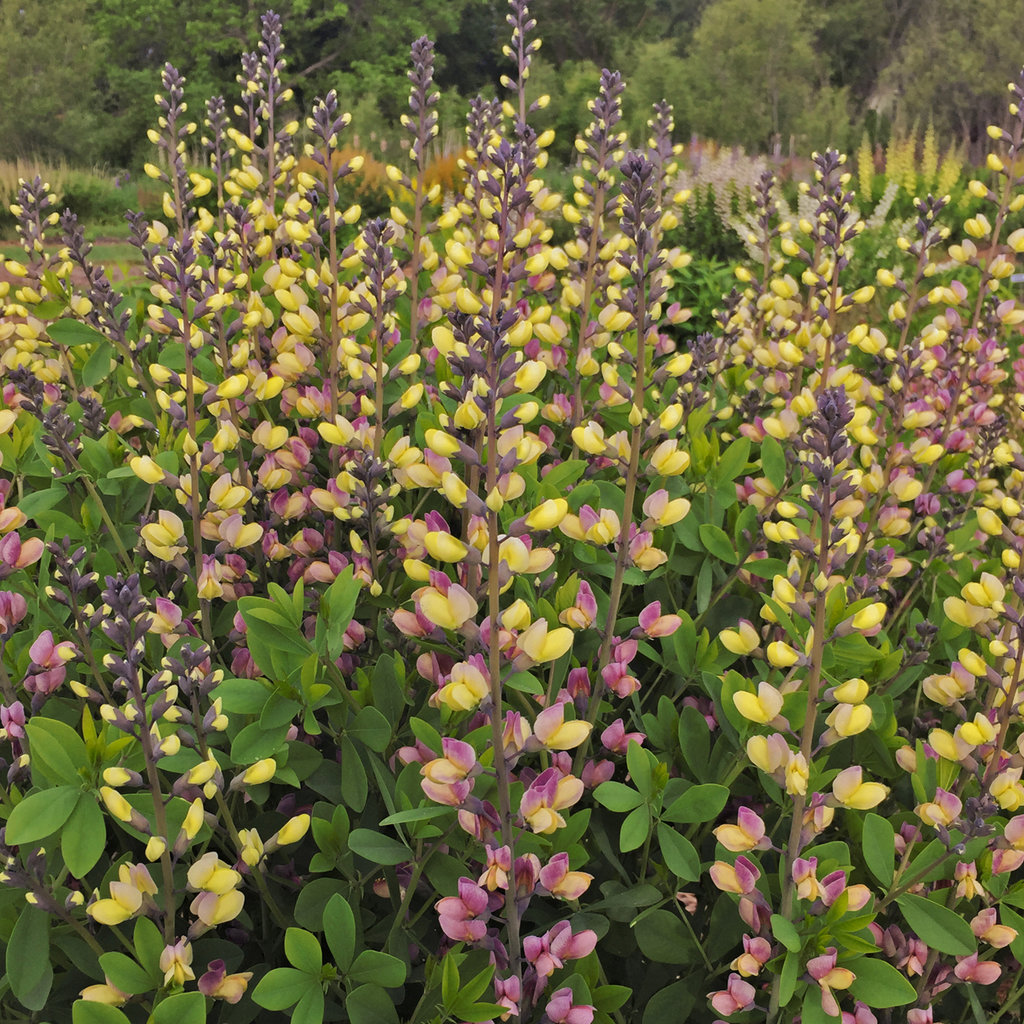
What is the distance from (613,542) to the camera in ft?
4.24

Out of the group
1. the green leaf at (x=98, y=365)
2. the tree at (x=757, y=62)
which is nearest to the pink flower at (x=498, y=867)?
the green leaf at (x=98, y=365)

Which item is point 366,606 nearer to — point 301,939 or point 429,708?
point 429,708

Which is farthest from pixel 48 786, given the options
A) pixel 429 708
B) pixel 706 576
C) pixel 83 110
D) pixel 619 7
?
pixel 619 7

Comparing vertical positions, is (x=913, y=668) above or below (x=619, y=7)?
below

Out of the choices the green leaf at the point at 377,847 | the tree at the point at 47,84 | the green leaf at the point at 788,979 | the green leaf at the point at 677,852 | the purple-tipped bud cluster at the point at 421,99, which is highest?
the purple-tipped bud cluster at the point at 421,99

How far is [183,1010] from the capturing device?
0.91 m

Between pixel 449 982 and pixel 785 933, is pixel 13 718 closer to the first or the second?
pixel 449 982

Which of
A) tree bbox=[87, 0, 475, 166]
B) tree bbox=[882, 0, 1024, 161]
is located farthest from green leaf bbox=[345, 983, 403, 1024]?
tree bbox=[882, 0, 1024, 161]

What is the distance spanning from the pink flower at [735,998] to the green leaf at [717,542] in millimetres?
650

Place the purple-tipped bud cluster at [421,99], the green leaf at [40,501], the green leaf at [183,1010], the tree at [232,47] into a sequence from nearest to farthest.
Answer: the green leaf at [183,1010]
the green leaf at [40,501]
the purple-tipped bud cluster at [421,99]
the tree at [232,47]

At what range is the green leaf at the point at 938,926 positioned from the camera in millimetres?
1112

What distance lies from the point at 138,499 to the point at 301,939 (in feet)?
2.82

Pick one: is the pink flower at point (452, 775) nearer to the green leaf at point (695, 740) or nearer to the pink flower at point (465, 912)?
the pink flower at point (465, 912)

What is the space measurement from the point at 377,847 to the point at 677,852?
374 mm
